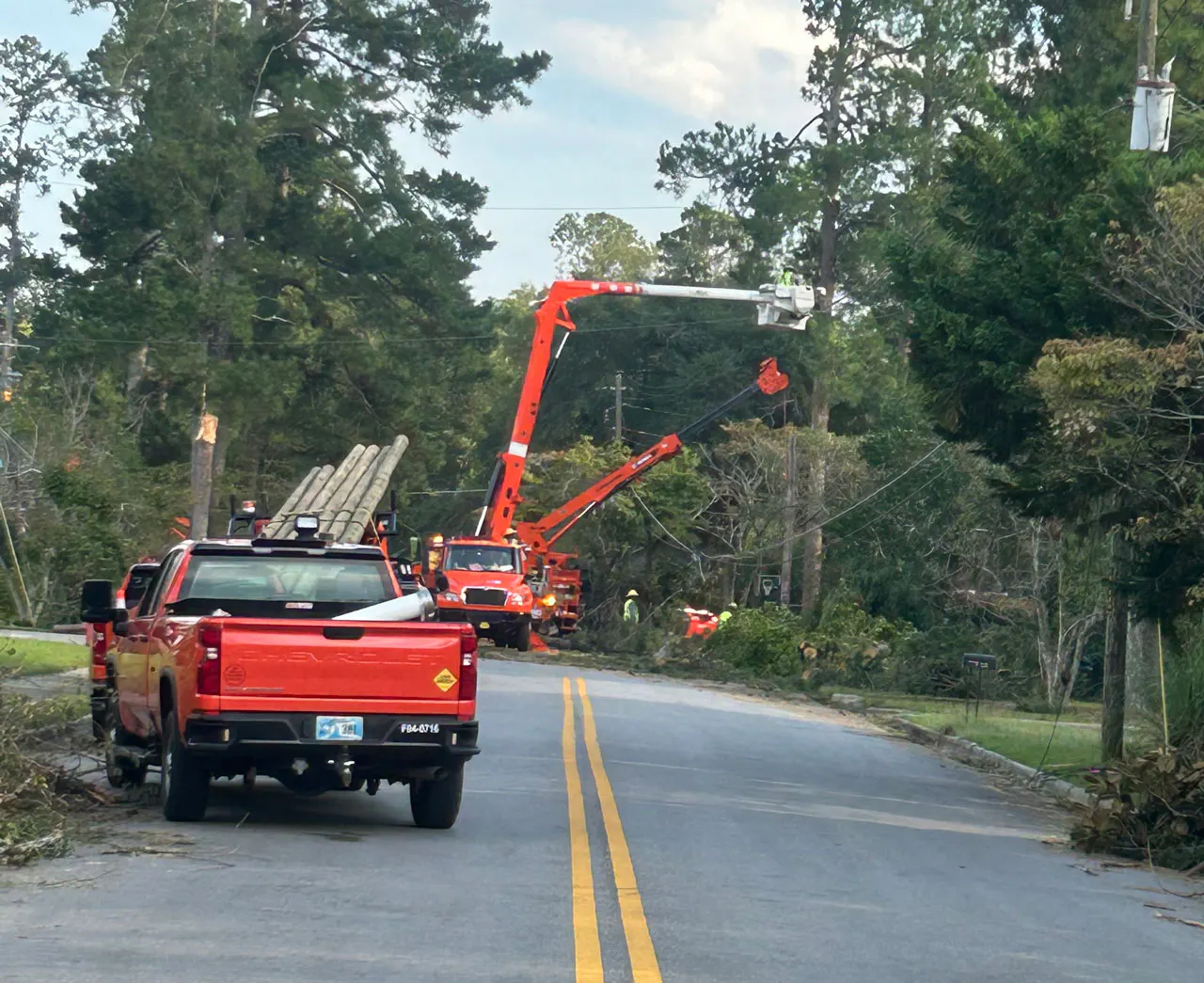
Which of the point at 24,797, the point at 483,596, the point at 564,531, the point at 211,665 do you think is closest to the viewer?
the point at 211,665

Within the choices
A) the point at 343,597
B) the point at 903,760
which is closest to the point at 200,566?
the point at 343,597

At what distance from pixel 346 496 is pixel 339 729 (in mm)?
19807

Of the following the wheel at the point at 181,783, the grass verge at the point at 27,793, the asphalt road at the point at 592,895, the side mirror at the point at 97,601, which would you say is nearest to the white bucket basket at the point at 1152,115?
the asphalt road at the point at 592,895

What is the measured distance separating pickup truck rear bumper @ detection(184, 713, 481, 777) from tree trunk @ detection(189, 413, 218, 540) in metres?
→ 38.0

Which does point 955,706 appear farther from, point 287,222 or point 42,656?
point 287,222

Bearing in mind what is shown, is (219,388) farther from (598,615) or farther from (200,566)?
(200,566)

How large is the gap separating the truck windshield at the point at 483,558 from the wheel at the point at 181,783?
25518 mm

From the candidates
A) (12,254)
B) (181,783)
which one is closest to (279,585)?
(181,783)

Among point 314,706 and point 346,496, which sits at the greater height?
point 346,496

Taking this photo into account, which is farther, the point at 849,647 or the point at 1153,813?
the point at 849,647

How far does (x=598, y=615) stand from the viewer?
53906 mm

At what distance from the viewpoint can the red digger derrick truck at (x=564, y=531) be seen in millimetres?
41562

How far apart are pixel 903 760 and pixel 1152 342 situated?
7.99 meters

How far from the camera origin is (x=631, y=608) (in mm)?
48688
